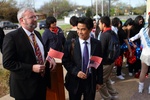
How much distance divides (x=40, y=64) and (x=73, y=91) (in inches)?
25.8

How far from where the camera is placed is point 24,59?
249 centimetres

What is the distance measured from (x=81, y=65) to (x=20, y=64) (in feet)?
2.75

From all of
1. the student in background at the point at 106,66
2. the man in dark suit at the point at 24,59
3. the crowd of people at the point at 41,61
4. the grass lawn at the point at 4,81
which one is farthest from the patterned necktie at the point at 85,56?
the grass lawn at the point at 4,81

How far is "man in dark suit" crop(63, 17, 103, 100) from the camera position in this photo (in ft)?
9.36

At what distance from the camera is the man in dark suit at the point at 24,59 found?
7.91ft

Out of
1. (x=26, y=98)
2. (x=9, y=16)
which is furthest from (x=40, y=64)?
(x=9, y=16)

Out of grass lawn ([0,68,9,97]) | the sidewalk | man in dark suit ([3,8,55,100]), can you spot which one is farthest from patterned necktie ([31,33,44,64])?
grass lawn ([0,68,9,97])

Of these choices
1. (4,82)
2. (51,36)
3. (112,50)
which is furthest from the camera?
(4,82)

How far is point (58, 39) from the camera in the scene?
499 cm

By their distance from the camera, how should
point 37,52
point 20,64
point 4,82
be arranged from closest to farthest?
point 20,64 → point 37,52 → point 4,82

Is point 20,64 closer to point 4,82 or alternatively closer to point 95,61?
point 95,61

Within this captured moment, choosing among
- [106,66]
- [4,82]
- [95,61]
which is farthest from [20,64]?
[4,82]

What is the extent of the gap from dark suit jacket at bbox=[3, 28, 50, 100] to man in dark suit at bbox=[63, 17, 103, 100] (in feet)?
1.61

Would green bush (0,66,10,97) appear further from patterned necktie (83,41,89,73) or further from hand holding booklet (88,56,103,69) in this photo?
hand holding booklet (88,56,103,69)
